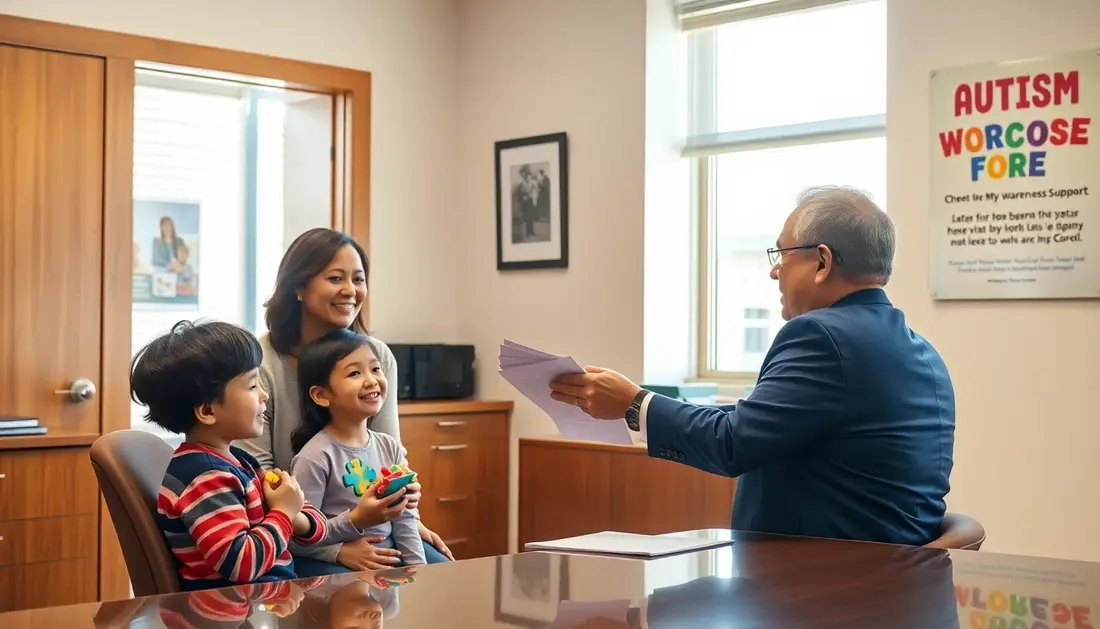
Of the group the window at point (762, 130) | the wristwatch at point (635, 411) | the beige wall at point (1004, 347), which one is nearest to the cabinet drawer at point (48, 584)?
the wristwatch at point (635, 411)

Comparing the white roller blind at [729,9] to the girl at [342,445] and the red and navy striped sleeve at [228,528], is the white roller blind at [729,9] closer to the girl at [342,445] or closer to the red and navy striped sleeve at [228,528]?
the girl at [342,445]

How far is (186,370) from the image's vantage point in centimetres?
220

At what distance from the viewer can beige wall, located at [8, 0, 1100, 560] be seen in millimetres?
3721

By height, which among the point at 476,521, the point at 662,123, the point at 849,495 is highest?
the point at 662,123

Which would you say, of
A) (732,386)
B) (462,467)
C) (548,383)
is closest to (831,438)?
(548,383)

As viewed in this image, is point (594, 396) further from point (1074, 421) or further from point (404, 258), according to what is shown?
point (404, 258)

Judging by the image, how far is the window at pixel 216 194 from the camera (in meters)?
5.33

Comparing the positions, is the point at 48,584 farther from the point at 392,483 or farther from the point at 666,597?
the point at 666,597

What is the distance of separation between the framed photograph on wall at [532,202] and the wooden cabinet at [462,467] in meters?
0.64

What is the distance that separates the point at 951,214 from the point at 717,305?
49.2 inches

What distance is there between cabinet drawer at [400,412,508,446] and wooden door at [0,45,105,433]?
1154 mm

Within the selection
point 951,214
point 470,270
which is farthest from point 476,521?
point 951,214

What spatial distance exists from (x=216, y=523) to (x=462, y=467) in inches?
118

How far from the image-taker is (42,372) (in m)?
4.18
